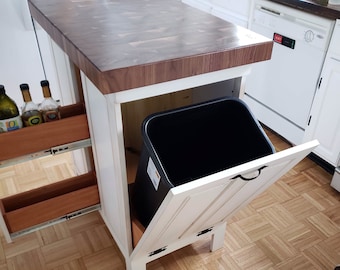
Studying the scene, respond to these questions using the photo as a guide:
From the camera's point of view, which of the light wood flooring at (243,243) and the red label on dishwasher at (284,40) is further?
the red label on dishwasher at (284,40)

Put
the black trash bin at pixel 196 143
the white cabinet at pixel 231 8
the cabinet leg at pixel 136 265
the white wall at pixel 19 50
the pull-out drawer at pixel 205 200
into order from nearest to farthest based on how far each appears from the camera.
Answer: the pull-out drawer at pixel 205 200
the black trash bin at pixel 196 143
the cabinet leg at pixel 136 265
the white wall at pixel 19 50
the white cabinet at pixel 231 8

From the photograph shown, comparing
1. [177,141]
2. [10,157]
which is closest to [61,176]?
[10,157]

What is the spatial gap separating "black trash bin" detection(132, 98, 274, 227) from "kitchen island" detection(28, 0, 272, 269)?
0.07 metres

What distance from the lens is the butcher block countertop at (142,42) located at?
0.83m

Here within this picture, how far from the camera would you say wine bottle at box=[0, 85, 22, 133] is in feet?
3.59

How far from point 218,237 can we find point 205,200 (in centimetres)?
64

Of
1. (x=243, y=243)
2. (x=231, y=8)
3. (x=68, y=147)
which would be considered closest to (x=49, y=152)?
(x=68, y=147)

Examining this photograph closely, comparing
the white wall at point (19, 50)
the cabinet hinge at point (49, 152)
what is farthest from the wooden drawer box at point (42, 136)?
the white wall at point (19, 50)

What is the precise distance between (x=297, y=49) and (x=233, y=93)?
897 millimetres

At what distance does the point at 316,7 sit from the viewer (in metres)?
1.69

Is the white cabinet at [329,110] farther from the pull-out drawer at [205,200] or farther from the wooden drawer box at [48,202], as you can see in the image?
the wooden drawer box at [48,202]

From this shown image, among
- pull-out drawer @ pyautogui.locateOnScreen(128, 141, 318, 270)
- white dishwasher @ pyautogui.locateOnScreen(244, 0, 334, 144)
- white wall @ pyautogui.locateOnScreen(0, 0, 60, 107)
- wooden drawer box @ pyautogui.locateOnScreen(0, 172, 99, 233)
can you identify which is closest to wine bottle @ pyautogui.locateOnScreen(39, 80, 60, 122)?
wooden drawer box @ pyautogui.locateOnScreen(0, 172, 99, 233)

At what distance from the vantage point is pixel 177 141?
45.0 inches

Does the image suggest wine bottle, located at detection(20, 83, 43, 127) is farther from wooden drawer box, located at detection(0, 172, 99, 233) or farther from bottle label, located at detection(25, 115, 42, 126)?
wooden drawer box, located at detection(0, 172, 99, 233)
